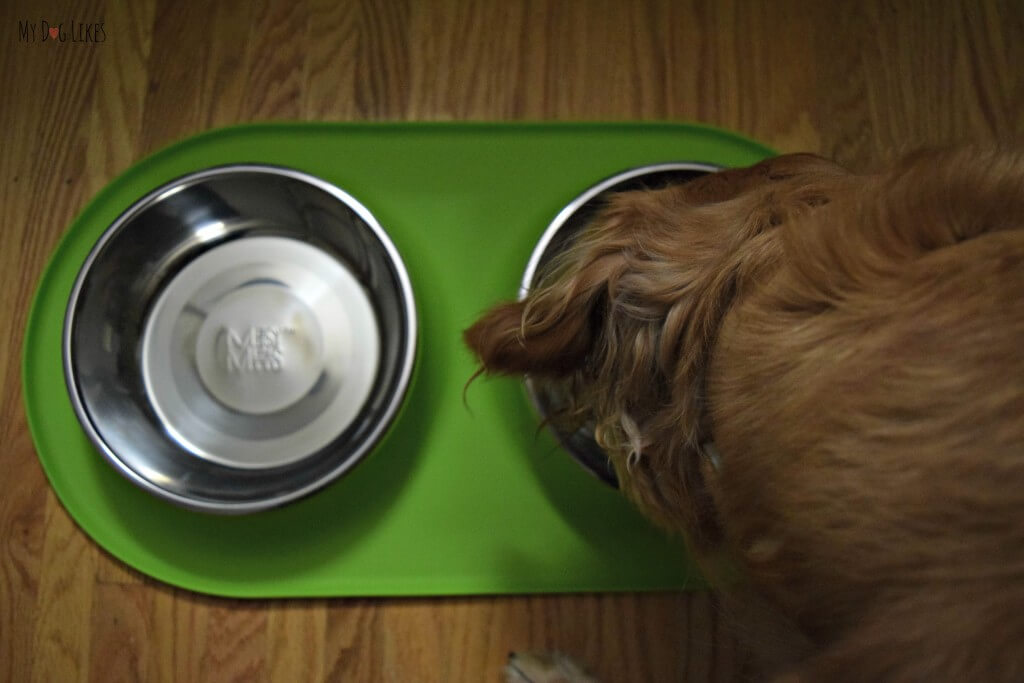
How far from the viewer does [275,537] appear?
1.46 metres

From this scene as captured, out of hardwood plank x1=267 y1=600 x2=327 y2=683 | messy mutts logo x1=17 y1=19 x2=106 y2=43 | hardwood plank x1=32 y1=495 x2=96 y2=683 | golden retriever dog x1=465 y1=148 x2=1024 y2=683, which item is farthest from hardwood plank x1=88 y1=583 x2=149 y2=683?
messy mutts logo x1=17 y1=19 x2=106 y2=43

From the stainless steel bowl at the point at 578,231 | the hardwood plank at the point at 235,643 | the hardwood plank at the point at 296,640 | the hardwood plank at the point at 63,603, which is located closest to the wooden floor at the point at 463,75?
the hardwood plank at the point at 63,603

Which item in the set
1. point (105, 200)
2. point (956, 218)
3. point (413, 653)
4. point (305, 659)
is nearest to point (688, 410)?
point (956, 218)

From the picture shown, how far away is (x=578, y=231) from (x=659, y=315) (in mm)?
488

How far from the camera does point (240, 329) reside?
1.57 meters

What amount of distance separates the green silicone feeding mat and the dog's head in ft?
1.48

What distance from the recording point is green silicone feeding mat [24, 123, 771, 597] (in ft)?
4.77

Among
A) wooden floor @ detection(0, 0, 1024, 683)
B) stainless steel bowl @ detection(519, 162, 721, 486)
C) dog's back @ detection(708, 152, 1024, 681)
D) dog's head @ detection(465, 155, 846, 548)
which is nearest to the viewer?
dog's back @ detection(708, 152, 1024, 681)

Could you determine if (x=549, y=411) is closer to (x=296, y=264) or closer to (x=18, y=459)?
(x=296, y=264)

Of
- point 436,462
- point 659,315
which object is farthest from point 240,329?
point 659,315

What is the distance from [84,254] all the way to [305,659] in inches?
36.9

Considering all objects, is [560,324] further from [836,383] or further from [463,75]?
[463,75]

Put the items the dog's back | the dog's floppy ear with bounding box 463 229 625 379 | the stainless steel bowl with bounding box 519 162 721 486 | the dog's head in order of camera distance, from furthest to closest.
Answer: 1. the stainless steel bowl with bounding box 519 162 721 486
2. the dog's floppy ear with bounding box 463 229 625 379
3. the dog's head
4. the dog's back

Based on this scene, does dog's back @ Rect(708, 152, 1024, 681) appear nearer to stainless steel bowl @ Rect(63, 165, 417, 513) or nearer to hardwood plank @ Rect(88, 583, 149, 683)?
stainless steel bowl @ Rect(63, 165, 417, 513)
